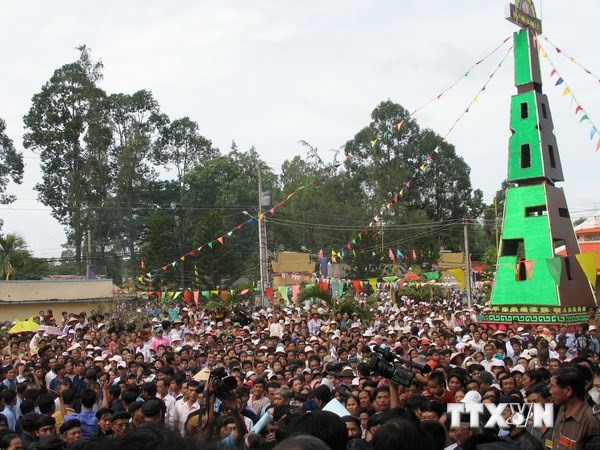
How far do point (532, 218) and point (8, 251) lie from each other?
2045cm

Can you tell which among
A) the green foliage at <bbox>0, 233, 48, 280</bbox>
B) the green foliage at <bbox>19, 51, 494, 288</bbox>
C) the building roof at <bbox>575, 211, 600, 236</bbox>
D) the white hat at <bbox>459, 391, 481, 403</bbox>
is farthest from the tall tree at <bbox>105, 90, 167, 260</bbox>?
the white hat at <bbox>459, 391, 481, 403</bbox>

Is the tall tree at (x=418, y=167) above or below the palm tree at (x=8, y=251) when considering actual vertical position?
above

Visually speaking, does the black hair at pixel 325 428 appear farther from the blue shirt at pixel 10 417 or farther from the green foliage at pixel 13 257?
the green foliage at pixel 13 257

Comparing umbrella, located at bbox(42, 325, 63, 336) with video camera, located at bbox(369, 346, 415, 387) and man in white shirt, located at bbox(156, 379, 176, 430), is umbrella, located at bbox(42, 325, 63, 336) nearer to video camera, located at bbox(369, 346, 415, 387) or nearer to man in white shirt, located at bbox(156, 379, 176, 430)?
man in white shirt, located at bbox(156, 379, 176, 430)

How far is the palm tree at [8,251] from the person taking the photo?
1107 inches


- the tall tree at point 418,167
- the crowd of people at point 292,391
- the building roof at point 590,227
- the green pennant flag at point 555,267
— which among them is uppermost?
the tall tree at point 418,167

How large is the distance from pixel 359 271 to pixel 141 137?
598 inches

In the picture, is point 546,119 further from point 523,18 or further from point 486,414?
point 486,414

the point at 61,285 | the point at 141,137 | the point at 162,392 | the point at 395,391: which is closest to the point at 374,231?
the point at 141,137

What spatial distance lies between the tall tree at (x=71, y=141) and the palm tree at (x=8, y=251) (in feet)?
30.9

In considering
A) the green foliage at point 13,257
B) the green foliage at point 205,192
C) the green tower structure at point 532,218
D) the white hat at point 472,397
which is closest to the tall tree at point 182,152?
the green foliage at point 205,192

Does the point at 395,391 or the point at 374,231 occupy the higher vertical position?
the point at 374,231

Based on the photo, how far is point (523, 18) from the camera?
760 inches

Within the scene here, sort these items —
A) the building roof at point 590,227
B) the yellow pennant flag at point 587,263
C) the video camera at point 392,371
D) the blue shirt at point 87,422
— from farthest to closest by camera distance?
the building roof at point 590,227 → the yellow pennant flag at point 587,263 → the blue shirt at point 87,422 → the video camera at point 392,371
